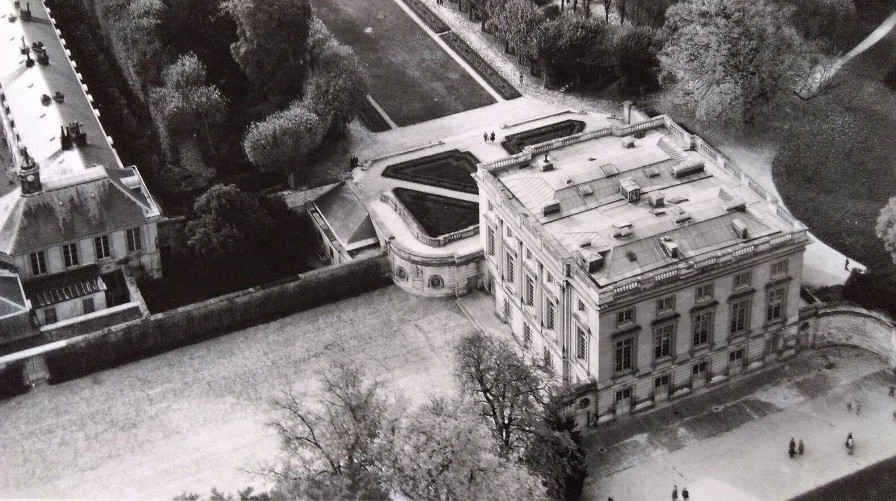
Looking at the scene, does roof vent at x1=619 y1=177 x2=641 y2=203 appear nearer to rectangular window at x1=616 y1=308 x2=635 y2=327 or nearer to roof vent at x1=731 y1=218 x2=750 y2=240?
roof vent at x1=731 y1=218 x2=750 y2=240

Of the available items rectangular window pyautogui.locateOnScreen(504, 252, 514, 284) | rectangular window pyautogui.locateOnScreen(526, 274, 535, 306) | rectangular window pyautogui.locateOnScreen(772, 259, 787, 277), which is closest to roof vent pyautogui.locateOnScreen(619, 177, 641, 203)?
rectangular window pyautogui.locateOnScreen(526, 274, 535, 306)

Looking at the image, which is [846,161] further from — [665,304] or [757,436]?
[665,304]

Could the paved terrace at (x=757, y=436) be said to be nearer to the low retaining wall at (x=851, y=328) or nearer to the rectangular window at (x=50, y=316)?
the low retaining wall at (x=851, y=328)

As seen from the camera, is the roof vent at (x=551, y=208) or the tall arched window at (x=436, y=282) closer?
the roof vent at (x=551, y=208)

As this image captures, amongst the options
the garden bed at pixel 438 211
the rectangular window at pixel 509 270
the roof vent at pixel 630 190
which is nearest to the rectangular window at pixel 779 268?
the roof vent at pixel 630 190

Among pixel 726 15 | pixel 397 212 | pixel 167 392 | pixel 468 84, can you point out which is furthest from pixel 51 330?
pixel 726 15

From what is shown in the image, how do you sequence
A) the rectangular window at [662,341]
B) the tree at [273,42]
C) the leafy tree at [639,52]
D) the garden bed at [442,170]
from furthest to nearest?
the leafy tree at [639,52] → the tree at [273,42] → the garden bed at [442,170] → the rectangular window at [662,341]

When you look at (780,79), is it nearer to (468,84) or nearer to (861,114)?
(861,114)
